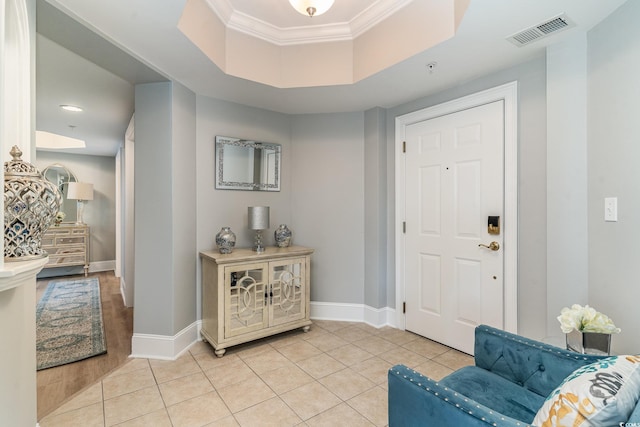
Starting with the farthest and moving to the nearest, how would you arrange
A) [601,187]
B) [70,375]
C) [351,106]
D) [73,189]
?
[73,189] < [351,106] < [70,375] < [601,187]

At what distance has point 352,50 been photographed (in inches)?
97.9

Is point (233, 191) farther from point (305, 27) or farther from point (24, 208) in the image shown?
point (24, 208)

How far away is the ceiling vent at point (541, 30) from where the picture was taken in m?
1.67

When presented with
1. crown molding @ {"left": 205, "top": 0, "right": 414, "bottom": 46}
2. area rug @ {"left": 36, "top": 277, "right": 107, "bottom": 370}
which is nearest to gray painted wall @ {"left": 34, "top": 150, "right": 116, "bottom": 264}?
area rug @ {"left": 36, "top": 277, "right": 107, "bottom": 370}

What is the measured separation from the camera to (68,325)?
313 centimetres

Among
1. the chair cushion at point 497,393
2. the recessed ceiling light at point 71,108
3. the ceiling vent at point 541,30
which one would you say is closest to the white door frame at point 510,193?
the ceiling vent at point 541,30

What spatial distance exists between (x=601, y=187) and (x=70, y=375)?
3733mm

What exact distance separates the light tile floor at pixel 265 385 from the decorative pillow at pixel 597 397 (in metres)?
1.11

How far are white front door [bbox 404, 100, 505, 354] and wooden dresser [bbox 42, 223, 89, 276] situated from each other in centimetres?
570

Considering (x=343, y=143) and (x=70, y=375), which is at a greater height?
(x=343, y=143)

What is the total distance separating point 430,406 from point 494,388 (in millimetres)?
498

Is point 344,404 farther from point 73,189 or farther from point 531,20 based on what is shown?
point 73,189

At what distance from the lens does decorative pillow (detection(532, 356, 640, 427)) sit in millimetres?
742

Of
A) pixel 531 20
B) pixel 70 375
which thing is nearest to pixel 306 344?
pixel 70 375
